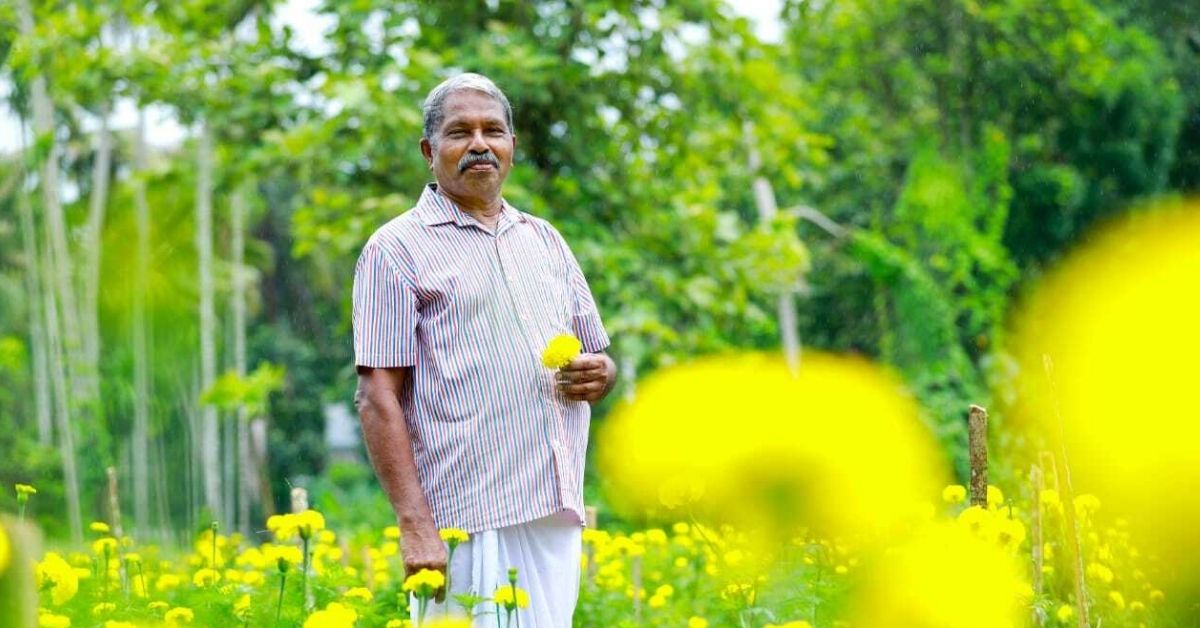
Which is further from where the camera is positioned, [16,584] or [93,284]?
[93,284]

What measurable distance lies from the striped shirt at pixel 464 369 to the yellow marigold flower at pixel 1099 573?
1.25m

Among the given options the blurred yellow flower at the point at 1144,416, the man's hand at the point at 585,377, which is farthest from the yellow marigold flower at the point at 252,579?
the blurred yellow flower at the point at 1144,416

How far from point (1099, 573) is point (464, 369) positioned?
1519mm

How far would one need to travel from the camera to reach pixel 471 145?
7.97 feet

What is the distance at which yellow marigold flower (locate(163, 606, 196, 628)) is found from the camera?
236 cm

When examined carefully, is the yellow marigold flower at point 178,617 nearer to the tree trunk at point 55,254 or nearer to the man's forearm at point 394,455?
the man's forearm at point 394,455

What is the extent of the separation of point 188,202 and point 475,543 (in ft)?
44.3

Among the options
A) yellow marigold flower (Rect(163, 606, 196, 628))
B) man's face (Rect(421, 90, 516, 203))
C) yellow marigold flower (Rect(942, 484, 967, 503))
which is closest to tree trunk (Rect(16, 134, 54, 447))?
yellow marigold flower (Rect(163, 606, 196, 628))

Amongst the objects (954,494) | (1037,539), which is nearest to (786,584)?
(954,494)

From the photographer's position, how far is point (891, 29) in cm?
1664

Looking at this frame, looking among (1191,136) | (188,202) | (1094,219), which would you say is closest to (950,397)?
(1094,219)

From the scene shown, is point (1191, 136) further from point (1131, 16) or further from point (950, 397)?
point (950, 397)

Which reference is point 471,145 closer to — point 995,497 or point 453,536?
point 453,536

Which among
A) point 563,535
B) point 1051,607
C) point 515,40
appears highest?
point 515,40
